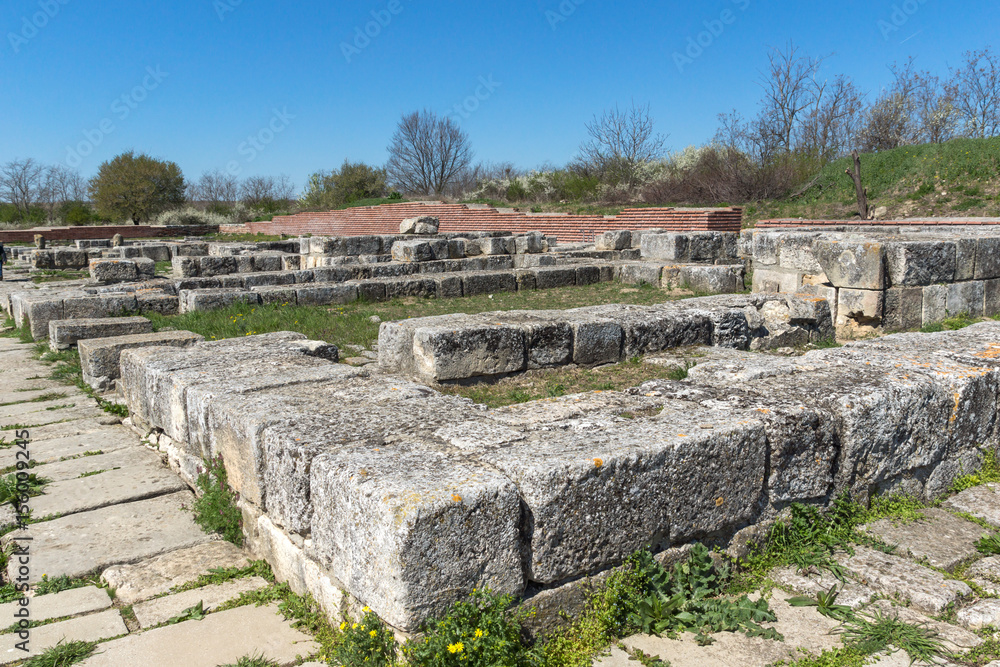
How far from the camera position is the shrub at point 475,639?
7.52 ft

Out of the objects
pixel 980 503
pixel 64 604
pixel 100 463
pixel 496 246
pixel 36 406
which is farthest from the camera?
pixel 496 246

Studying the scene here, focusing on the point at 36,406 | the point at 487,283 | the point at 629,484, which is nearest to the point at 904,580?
the point at 629,484

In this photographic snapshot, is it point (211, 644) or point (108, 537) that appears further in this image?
point (108, 537)

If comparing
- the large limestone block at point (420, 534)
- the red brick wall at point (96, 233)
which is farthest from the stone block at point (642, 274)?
the red brick wall at point (96, 233)

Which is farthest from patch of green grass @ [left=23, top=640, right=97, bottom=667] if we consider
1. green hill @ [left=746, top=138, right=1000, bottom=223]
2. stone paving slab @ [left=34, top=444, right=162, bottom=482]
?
green hill @ [left=746, top=138, right=1000, bottom=223]

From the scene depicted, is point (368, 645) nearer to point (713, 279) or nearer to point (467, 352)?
point (467, 352)

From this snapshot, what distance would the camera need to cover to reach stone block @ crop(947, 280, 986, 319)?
314 inches

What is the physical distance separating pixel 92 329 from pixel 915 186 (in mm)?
21664

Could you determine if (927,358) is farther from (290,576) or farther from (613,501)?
(290,576)

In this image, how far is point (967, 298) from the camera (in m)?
8.10

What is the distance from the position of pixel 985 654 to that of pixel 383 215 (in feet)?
99.0

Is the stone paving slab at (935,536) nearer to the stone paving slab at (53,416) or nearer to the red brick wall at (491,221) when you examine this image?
the stone paving slab at (53,416)

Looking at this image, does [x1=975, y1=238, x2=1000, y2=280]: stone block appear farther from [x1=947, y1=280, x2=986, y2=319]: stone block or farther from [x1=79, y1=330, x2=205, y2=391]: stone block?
[x1=79, y1=330, x2=205, y2=391]: stone block

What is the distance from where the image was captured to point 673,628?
266 centimetres
